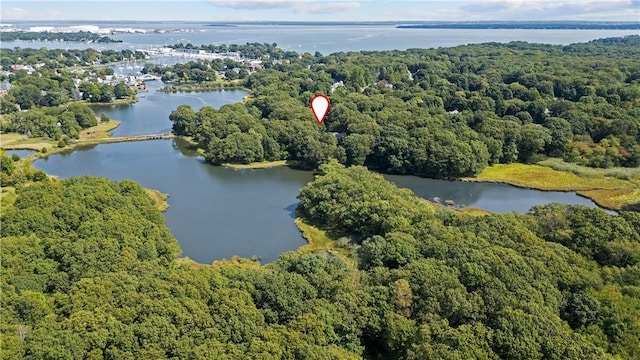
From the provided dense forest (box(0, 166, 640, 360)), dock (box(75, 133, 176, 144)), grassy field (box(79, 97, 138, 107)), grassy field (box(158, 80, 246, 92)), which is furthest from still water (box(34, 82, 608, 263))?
grassy field (box(158, 80, 246, 92))

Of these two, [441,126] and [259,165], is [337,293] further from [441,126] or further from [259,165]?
[441,126]

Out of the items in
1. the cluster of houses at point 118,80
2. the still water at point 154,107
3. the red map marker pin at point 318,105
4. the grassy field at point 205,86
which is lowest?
the still water at point 154,107

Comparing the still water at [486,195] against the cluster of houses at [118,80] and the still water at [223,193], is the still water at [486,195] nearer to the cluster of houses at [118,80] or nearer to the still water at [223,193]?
the still water at [223,193]

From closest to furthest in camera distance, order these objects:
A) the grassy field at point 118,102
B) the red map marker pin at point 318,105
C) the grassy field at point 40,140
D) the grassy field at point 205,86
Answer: the red map marker pin at point 318,105, the grassy field at point 40,140, the grassy field at point 118,102, the grassy field at point 205,86

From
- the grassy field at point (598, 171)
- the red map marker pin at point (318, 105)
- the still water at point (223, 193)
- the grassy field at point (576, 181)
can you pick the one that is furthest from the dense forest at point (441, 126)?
the red map marker pin at point (318, 105)

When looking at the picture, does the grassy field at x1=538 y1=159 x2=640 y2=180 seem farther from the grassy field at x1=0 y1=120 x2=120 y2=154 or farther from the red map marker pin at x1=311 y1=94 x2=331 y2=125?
the grassy field at x1=0 y1=120 x2=120 y2=154


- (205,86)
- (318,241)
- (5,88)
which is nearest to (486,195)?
(318,241)
